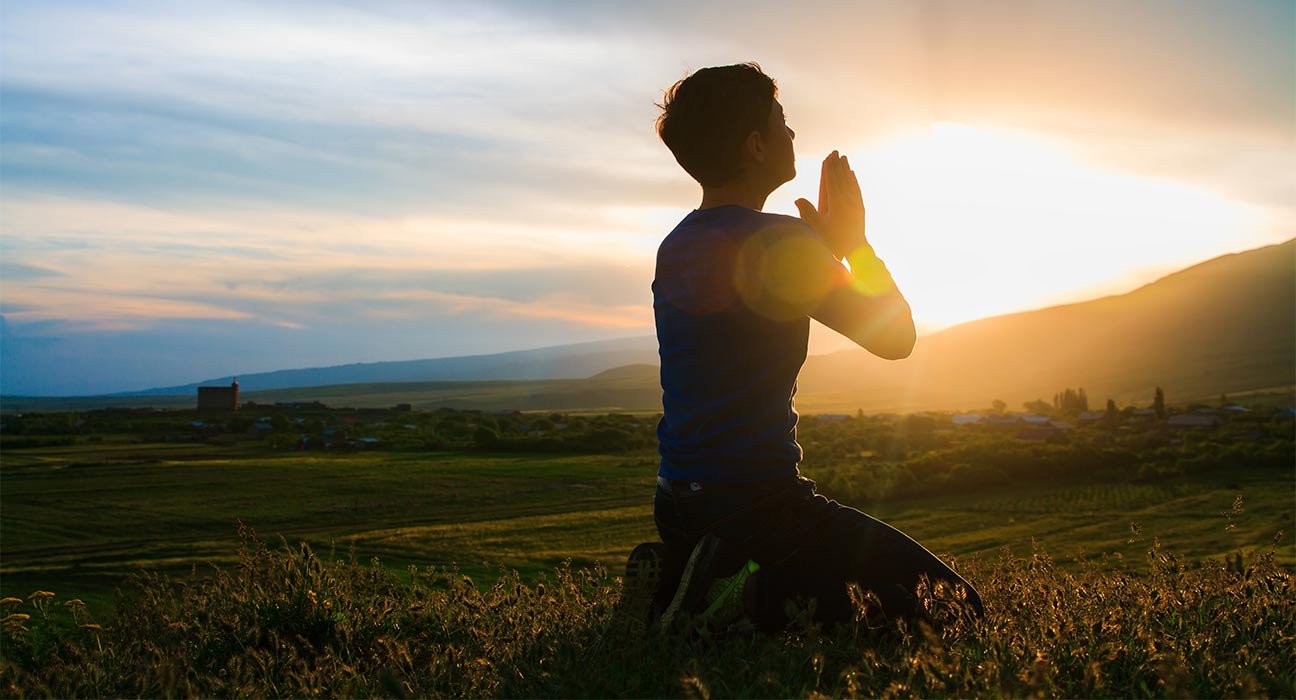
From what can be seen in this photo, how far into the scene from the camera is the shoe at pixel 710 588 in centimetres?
408

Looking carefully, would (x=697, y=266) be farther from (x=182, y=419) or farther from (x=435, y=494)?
(x=182, y=419)

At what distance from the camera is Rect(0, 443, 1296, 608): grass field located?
2944cm

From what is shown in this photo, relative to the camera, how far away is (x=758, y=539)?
4.18 metres

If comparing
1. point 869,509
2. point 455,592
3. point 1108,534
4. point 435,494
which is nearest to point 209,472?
point 435,494

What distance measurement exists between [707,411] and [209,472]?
60501mm

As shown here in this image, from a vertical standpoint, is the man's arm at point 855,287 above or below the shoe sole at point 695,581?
above

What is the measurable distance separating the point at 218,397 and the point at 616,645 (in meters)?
156

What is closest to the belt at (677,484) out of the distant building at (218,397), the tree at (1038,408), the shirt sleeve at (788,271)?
the shirt sleeve at (788,271)

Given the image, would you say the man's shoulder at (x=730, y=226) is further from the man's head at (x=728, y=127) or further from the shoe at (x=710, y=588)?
the shoe at (x=710, y=588)

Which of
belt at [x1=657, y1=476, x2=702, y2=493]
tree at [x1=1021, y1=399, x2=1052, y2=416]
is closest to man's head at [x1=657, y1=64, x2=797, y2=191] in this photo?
belt at [x1=657, y1=476, x2=702, y2=493]

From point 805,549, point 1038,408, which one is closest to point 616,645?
point 805,549

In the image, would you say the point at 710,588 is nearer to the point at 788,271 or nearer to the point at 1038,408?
the point at 788,271

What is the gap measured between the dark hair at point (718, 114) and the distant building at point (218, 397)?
14694cm

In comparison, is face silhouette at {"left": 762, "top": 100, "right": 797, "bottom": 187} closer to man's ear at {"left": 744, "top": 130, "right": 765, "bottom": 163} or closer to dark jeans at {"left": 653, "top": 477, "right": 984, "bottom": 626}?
man's ear at {"left": 744, "top": 130, "right": 765, "bottom": 163}
